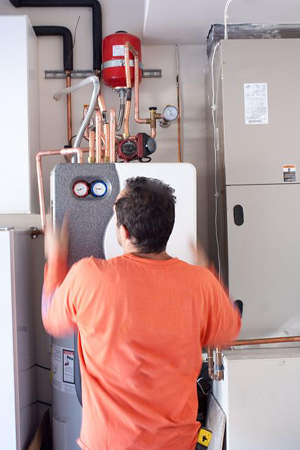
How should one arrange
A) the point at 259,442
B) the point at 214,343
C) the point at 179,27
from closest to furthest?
the point at 214,343, the point at 259,442, the point at 179,27

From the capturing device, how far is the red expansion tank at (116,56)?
2262 millimetres

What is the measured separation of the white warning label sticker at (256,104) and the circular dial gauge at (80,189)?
0.88 metres

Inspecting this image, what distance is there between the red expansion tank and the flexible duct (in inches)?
9.4

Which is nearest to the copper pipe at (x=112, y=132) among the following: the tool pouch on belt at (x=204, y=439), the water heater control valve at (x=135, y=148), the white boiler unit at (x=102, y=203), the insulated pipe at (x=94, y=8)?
the water heater control valve at (x=135, y=148)

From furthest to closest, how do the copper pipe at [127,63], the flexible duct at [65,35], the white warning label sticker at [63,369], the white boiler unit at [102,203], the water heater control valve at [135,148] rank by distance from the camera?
1. the flexible duct at [65,35]
2. the copper pipe at [127,63]
3. the water heater control valve at [135,148]
4. the white warning label sticker at [63,369]
5. the white boiler unit at [102,203]

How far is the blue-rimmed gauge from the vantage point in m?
1.64

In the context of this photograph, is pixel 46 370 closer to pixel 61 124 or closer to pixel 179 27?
pixel 61 124

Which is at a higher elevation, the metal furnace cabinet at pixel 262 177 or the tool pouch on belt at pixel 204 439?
the metal furnace cabinet at pixel 262 177

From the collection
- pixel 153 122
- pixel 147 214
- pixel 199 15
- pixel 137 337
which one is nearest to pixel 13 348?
pixel 137 337

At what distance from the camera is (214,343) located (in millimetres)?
1355

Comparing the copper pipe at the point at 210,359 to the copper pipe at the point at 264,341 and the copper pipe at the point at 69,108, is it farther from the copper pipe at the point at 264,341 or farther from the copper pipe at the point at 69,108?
the copper pipe at the point at 69,108

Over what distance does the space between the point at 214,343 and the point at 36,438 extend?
1110mm

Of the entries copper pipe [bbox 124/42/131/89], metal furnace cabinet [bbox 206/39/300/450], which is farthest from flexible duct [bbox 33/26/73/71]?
metal furnace cabinet [bbox 206/39/300/450]

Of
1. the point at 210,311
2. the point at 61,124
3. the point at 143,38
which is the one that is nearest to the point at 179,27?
Answer: the point at 143,38
